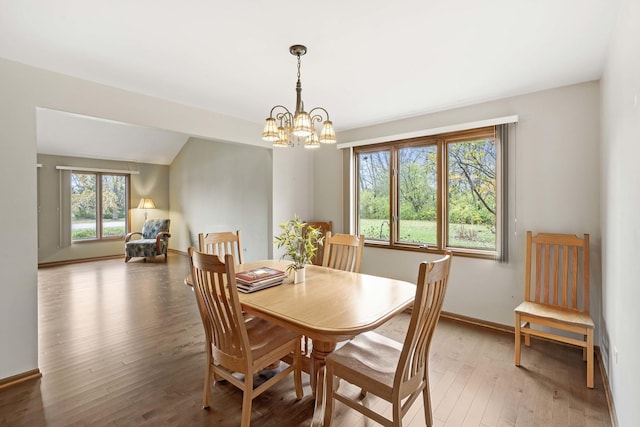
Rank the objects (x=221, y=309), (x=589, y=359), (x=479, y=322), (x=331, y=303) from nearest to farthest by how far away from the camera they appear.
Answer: (x=221, y=309) < (x=331, y=303) < (x=589, y=359) < (x=479, y=322)

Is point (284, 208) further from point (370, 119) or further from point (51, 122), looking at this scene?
point (51, 122)

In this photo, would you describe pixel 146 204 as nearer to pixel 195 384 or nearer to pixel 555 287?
pixel 195 384

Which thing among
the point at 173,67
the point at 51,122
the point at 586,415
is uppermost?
the point at 51,122

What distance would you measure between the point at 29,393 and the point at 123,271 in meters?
3.97

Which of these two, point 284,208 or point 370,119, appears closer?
point 370,119

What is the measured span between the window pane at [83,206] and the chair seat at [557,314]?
812 cm

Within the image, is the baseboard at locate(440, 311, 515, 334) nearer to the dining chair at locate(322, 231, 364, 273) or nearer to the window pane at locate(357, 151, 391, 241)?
the window pane at locate(357, 151, 391, 241)

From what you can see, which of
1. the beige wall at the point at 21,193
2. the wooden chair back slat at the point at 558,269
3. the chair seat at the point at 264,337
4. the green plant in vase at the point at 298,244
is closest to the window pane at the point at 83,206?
the beige wall at the point at 21,193

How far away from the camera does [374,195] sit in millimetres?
4125

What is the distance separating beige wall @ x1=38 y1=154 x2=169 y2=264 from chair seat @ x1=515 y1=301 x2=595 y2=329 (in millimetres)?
7909

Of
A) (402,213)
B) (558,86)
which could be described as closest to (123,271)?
(402,213)

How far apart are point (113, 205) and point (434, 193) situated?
23.8 ft

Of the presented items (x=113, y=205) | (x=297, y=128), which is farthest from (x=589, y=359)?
(x=113, y=205)

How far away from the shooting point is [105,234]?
22.8 feet
